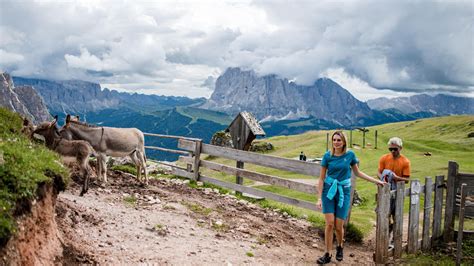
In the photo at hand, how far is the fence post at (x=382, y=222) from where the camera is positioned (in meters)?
8.37

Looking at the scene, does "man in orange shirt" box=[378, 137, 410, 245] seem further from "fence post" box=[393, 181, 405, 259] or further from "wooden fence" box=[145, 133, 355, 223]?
"wooden fence" box=[145, 133, 355, 223]

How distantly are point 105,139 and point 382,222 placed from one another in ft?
28.6

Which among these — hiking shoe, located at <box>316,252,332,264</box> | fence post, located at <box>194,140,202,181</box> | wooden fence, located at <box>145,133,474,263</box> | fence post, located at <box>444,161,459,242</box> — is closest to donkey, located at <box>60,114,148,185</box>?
fence post, located at <box>194,140,202,181</box>

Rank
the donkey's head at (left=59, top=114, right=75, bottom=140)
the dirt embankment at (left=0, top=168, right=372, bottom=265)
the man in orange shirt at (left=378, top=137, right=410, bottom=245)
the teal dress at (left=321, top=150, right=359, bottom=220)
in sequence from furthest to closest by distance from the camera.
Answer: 1. the donkey's head at (left=59, top=114, right=75, bottom=140)
2. the man in orange shirt at (left=378, top=137, right=410, bottom=245)
3. the teal dress at (left=321, top=150, right=359, bottom=220)
4. the dirt embankment at (left=0, top=168, right=372, bottom=265)

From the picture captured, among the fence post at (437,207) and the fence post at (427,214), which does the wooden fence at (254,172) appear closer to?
the fence post at (427,214)

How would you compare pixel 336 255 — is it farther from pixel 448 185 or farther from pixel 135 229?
pixel 135 229

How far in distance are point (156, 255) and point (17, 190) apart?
9.51 feet

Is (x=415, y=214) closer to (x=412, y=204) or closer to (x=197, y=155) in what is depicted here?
(x=412, y=204)

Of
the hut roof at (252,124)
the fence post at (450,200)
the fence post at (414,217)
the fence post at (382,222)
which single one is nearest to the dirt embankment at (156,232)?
the fence post at (382,222)

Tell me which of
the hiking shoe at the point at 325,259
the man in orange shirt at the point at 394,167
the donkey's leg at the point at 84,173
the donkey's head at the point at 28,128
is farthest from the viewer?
the donkey's head at the point at 28,128

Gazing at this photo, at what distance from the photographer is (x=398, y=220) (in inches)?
345

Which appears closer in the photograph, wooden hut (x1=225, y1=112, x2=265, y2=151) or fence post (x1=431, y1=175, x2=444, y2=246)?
fence post (x1=431, y1=175, x2=444, y2=246)

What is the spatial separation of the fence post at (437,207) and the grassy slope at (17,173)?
8110 mm

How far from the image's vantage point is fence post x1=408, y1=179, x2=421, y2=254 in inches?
352
